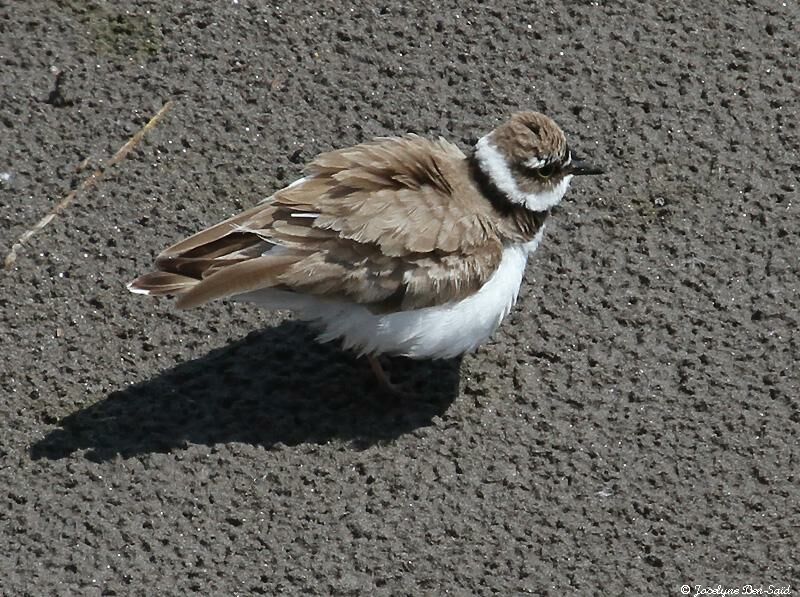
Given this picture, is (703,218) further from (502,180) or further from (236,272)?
(236,272)

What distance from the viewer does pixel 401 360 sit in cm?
617

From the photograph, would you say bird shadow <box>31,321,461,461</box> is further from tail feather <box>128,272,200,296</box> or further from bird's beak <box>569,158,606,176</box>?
bird's beak <box>569,158,606,176</box>

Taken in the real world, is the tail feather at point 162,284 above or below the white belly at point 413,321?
above

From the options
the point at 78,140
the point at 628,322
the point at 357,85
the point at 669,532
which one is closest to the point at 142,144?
the point at 78,140

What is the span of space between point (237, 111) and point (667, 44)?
8.63 ft

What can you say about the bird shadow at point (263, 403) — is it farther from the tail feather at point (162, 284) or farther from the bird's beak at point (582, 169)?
the bird's beak at point (582, 169)

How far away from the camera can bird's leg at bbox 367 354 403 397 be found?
19.1 ft

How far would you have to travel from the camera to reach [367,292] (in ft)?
17.6

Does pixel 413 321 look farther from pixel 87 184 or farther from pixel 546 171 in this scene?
pixel 87 184

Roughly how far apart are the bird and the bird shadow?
8.0 inches

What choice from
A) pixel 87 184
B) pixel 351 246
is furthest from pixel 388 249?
pixel 87 184

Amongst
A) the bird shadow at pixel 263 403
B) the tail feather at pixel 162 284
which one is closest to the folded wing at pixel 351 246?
the tail feather at pixel 162 284

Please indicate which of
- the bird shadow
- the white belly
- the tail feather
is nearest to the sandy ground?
the bird shadow

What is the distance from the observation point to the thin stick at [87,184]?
6273mm
